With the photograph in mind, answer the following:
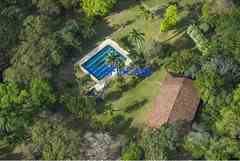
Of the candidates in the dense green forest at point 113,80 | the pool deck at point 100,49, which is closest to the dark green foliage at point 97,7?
the dense green forest at point 113,80

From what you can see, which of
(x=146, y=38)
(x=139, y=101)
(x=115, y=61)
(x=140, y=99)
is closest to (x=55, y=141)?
(x=139, y=101)

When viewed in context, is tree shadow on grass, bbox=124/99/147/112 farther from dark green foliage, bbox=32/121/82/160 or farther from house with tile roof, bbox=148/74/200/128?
dark green foliage, bbox=32/121/82/160

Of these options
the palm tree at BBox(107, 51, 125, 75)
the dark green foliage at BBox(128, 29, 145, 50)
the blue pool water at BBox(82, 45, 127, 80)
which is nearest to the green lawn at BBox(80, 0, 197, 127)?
the dark green foliage at BBox(128, 29, 145, 50)

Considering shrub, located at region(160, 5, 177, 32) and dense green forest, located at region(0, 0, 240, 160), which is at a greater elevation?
shrub, located at region(160, 5, 177, 32)

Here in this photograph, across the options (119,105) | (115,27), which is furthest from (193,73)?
(115,27)

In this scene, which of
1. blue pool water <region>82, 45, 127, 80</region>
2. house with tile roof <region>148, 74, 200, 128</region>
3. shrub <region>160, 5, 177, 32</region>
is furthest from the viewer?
shrub <region>160, 5, 177, 32</region>

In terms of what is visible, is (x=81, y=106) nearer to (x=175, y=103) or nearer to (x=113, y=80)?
(x=113, y=80)
